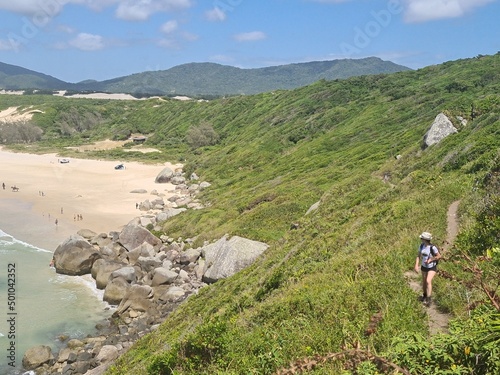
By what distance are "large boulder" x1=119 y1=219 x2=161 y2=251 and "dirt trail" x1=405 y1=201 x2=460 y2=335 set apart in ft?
104

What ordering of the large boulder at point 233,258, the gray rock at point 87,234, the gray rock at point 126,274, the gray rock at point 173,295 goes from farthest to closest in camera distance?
the gray rock at point 87,234, the gray rock at point 126,274, the gray rock at point 173,295, the large boulder at point 233,258

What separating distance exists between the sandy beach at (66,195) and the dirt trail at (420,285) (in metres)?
40.7

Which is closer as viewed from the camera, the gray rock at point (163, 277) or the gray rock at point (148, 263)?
the gray rock at point (163, 277)

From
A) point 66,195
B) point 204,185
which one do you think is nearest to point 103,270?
point 204,185

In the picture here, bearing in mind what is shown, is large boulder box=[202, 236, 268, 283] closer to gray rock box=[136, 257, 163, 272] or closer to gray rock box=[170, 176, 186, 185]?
gray rock box=[136, 257, 163, 272]

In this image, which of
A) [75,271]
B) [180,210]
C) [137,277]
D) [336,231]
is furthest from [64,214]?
[336,231]

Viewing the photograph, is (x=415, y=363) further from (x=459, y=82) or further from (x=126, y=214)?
(x=459, y=82)

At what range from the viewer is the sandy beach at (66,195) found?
2020 inches

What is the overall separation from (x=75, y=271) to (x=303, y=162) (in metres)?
34.1

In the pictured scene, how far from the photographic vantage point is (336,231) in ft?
68.0

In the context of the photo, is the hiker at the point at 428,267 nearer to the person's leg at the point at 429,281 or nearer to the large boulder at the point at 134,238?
the person's leg at the point at 429,281

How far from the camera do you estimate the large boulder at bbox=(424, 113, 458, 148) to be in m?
32.4

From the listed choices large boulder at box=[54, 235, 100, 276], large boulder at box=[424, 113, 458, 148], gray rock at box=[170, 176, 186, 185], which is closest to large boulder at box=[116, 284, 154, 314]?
large boulder at box=[54, 235, 100, 276]

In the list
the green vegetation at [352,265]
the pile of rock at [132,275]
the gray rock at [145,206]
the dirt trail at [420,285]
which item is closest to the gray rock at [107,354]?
the pile of rock at [132,275]
